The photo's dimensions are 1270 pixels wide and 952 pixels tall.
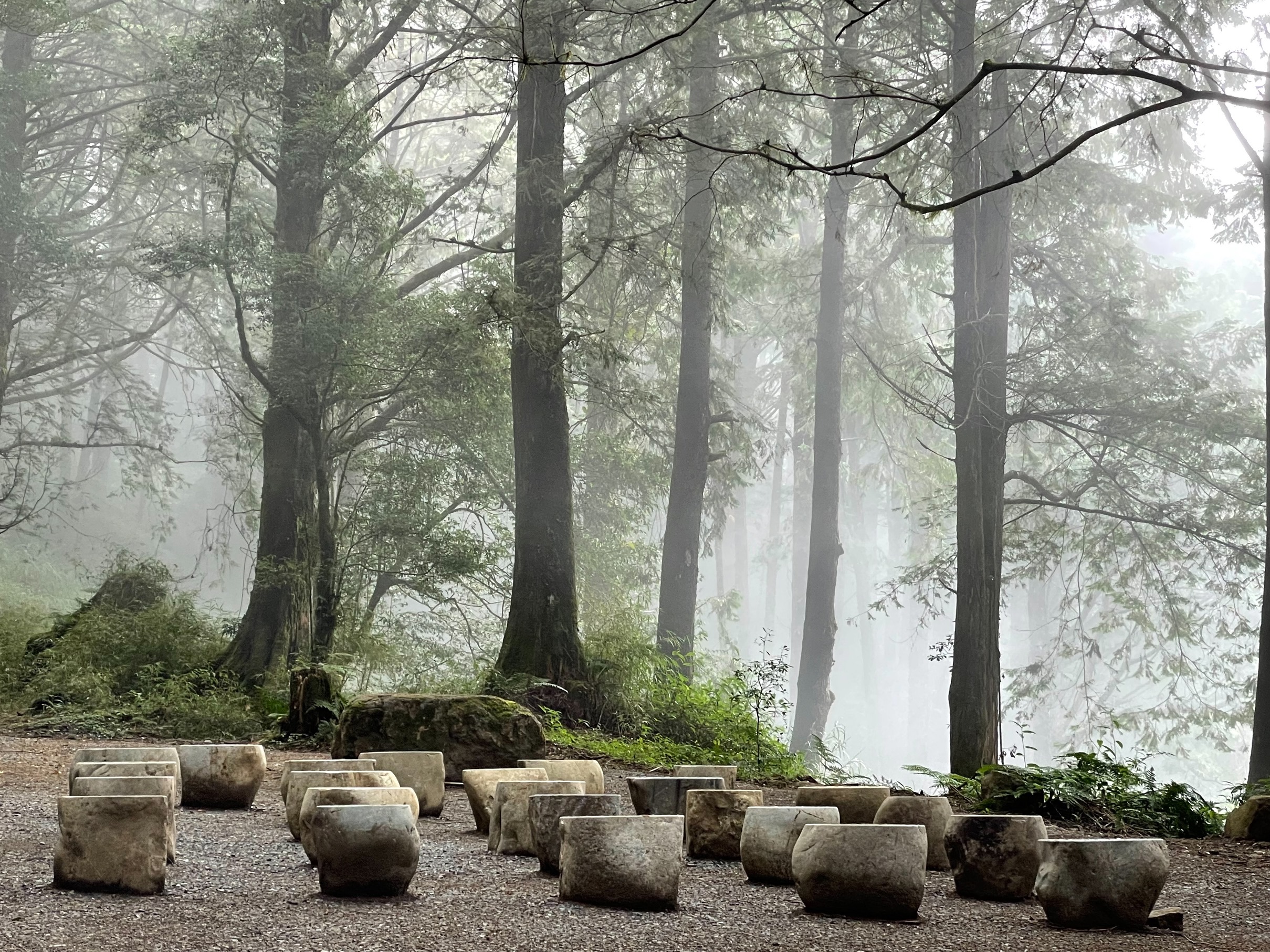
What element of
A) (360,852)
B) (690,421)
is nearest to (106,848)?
(360,852)

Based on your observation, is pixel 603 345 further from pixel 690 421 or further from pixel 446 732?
pixel 446 732

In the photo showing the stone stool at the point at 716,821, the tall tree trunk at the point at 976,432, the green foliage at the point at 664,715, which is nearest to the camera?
the stone stool at the point at 716,821

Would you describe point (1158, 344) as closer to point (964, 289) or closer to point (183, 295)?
point (964, 289)

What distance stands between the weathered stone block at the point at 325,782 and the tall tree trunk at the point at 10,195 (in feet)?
45.9

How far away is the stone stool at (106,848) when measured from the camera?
4.48 metres

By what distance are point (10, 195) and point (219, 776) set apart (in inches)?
554

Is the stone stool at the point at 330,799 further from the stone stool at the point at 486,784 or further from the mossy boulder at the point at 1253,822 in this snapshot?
the mossy boulder at the point at 1253,822

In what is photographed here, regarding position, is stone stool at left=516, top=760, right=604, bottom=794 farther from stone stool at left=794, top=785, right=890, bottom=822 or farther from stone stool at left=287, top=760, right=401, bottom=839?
stone stool at left=794, top=785, right=890, bottom=822

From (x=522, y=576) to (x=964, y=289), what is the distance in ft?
21.2

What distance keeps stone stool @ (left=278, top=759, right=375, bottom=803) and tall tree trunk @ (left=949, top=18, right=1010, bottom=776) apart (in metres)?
7.57

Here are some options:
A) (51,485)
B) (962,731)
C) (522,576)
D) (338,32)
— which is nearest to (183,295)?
(338,32)

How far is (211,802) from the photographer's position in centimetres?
723

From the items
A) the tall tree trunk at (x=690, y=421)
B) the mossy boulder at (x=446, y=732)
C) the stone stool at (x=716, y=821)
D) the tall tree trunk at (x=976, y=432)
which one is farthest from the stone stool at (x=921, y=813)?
the tall tree trunk at (x=690, y=421)

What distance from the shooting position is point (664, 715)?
39.4 ft
